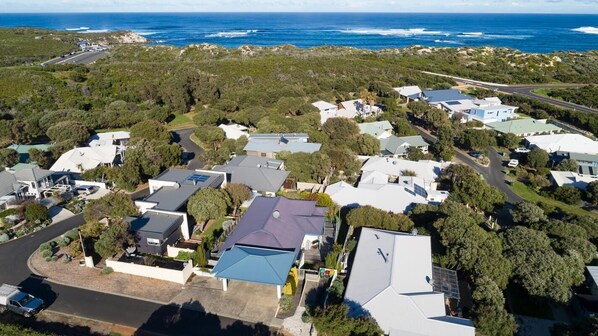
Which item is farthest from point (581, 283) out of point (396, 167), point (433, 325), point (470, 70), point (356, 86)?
point (470, 70)

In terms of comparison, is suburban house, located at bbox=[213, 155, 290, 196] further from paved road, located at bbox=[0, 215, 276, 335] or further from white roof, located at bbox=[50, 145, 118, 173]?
paved road, located at bbox=[0, 215, 276, 335]

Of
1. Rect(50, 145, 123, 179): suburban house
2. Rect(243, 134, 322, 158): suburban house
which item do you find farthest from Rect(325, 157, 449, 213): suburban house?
Rect(50, 145, 123, 179): suburban house

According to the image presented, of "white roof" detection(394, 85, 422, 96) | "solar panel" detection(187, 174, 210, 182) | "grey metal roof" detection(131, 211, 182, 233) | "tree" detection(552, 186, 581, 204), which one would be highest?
"solar panel" detection(187, 174, 210, 182)

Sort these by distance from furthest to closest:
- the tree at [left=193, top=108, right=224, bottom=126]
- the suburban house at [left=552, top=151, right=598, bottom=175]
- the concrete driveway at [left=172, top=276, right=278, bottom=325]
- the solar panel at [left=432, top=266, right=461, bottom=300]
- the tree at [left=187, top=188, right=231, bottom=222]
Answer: the tree at [left=193, top=108, right=224, bottom=126], the suburban house at [left=552, top=151, right=598, bottom=175], the tree at [left=187, top=188, right=231, bottom=222], the solar panel at [left=432, top=266, right=461, bottom=300], the concrete driveway at [left=172, top=276, right=278, bottom=325]

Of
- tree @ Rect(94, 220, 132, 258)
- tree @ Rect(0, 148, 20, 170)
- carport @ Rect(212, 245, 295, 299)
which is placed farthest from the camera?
tree @ Rect(0, 148, 20, 170)

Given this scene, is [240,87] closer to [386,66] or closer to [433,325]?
[386,66]

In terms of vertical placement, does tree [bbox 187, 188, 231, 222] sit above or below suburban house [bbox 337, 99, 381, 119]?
above
